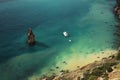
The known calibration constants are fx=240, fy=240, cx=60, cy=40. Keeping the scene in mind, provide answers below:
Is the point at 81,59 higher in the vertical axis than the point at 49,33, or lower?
lower

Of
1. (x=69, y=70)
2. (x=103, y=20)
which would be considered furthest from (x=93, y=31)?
(x=69, y=70)

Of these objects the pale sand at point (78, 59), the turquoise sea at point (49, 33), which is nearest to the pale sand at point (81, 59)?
the pale sand at point (78, 59)

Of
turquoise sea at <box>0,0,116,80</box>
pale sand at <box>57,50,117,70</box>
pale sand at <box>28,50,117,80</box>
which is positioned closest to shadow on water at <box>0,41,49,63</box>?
turquoise sea at <box>0,0,116,80</box>

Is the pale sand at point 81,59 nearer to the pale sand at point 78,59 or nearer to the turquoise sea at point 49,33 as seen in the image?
the pale sand at point 78,59

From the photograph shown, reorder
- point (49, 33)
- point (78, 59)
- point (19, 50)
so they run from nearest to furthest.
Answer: point (78, 59)
point (19, 50)
point (49, 33)

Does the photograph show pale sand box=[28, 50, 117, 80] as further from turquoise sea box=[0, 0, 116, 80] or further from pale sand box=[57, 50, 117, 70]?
turquoise sea box=[0, 0, 116, 80]

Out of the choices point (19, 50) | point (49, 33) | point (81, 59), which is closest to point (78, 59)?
point (81, 59)

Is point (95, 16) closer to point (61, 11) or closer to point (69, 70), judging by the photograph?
point (61, 11)

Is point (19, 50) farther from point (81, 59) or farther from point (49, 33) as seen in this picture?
point (81, 59)
